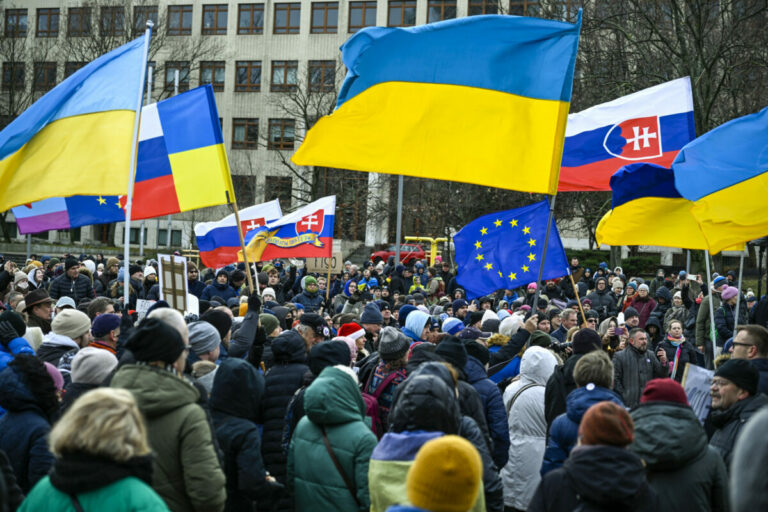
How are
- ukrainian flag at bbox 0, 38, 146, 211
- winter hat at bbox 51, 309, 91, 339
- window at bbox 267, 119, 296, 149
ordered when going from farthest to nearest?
window at bbox 267, 119, 296, 149, ukrainian flag at bbox 0, 38, 146, 211, winter hat at bbox 51, 309, 91, 339

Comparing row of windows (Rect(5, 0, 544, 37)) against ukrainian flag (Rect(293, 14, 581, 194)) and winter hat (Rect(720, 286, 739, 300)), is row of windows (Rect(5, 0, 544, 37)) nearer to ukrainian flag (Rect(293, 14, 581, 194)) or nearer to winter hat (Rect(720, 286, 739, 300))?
winter hat (Rect(720, 286, 739, 300))

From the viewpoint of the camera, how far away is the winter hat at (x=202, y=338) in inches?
225

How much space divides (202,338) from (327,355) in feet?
2.83

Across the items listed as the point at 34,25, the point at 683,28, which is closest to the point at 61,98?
the point at 683,28

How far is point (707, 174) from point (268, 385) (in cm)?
477

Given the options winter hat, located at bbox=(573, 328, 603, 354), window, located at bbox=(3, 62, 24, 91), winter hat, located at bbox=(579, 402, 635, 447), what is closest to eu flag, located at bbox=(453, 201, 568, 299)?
winter hat, located at bbox=(573, 328, 603, 354)

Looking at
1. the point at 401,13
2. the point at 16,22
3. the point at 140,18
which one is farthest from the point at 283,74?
the point at 16,22

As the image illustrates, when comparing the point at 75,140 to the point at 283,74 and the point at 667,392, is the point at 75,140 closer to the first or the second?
the point at 667,392

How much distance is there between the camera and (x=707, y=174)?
320 inches

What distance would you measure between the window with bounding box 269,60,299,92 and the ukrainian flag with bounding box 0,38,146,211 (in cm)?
4902

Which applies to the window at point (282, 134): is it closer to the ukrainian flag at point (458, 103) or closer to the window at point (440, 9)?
the window at point (440, 9)

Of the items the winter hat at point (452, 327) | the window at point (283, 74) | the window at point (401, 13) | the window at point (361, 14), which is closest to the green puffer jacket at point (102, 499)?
the winter hat at point (452, 327)

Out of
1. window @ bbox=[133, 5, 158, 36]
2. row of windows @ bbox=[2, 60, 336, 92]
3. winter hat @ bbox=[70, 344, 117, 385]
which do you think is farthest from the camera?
row of windows @ bbox=[2, 60, 336, 92]

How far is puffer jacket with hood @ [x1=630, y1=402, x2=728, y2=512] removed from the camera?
4.16 m
